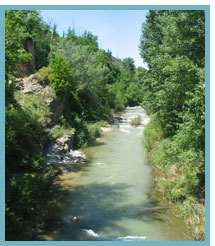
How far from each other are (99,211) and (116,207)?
0.76 m

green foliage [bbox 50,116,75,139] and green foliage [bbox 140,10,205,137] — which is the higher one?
green foliage [bbox 140,10,205,137]

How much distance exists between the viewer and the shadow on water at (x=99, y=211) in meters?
7.97

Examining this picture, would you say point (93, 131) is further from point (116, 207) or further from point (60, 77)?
point (116, 207)

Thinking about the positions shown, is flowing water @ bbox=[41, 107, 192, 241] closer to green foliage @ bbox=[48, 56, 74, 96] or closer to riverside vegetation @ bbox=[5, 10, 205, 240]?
riverside vegetation @ bbox=[5, 10, 205, 240]

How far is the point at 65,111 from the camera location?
20719 millimetres

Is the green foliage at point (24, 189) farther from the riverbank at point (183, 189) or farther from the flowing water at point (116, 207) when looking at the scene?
the riverbank at point (183, 189)

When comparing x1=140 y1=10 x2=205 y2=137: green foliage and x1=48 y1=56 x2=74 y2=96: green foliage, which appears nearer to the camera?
x1=140 y1=10 x2=205 y2=137: green foliage

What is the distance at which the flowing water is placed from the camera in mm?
7947

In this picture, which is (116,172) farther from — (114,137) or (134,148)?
(114,137)

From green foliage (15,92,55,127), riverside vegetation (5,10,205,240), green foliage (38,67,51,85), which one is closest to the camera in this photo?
riverside vegetation (5,10,205,240)

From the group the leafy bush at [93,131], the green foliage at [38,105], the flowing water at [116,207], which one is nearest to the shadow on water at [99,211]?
the flowing water at [116,207]

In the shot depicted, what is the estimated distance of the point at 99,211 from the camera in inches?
A: 377

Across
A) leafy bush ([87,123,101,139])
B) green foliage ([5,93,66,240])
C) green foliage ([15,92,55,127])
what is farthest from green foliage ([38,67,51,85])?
green foliage ([5,93,66,240])

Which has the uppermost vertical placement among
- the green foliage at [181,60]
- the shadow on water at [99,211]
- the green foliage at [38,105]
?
the green foliage at [181,60]
